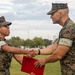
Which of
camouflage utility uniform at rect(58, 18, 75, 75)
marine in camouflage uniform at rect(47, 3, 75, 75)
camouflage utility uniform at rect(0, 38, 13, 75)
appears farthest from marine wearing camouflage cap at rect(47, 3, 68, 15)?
camouflage utility uniform at rect(0, 38, 13, 75)

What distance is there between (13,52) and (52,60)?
3.86 ft

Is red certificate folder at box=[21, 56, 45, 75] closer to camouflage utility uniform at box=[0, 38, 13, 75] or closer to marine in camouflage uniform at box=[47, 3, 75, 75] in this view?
camouflage utility uniform at box=[0, 38, 13, 75]

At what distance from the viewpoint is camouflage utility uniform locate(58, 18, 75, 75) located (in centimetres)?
649

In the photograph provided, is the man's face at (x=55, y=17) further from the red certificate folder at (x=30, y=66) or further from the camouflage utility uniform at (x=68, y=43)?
the red certificate folder at (x=30, y=66)

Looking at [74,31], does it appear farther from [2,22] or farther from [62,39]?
[2,22]

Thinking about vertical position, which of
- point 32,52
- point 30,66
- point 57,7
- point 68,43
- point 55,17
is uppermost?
point 57,7

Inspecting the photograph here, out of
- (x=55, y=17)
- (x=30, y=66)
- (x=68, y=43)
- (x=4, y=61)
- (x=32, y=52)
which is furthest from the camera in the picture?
(x=32, y=52)

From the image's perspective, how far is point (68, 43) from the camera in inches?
255

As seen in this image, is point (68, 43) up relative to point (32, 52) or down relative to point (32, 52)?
up

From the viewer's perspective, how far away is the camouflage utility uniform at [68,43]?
6492 millimetres

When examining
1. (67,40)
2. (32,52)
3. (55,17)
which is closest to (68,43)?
(67,40)

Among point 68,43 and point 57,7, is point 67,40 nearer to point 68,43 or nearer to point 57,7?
point 68,43

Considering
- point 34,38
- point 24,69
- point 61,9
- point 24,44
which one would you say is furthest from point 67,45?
point 34,38

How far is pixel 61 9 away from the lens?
22.1ft
